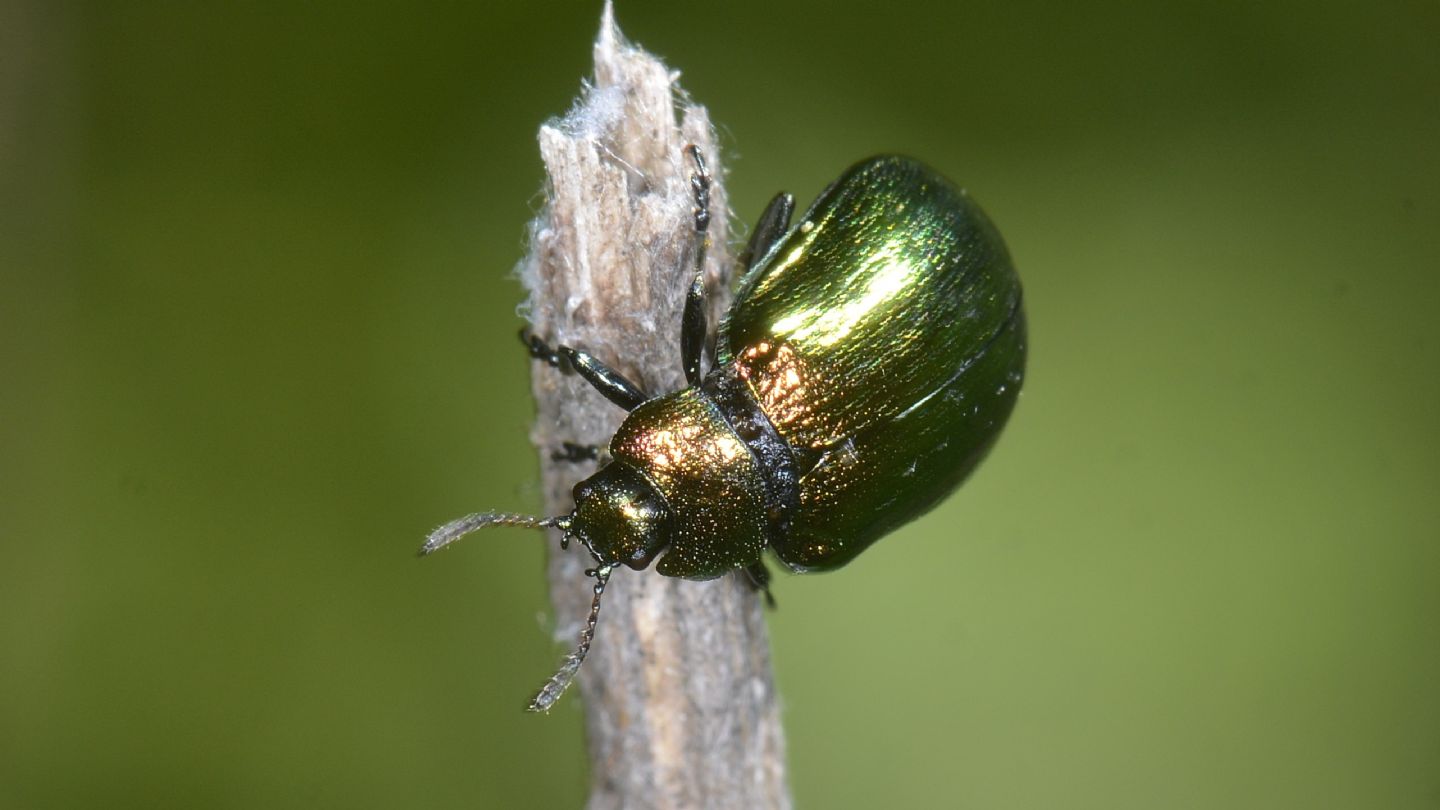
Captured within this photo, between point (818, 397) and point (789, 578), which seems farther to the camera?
point (789, 578)

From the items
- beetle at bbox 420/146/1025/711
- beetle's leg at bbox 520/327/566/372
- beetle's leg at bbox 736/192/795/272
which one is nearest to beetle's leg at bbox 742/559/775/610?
beetle at bbox 420/146/1025/711

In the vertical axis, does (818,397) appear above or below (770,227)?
below

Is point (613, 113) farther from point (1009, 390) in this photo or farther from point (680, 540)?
point (1009, 390)

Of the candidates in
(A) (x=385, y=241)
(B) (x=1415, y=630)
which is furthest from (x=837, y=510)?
(B) (x=1415, y=630)

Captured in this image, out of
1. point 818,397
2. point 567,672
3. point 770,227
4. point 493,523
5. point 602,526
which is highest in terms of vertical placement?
point 770,227

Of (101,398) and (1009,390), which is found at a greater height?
(101,398)

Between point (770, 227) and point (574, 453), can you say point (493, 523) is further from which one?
point (770, 227)

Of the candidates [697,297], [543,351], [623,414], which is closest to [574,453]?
[623,414]
